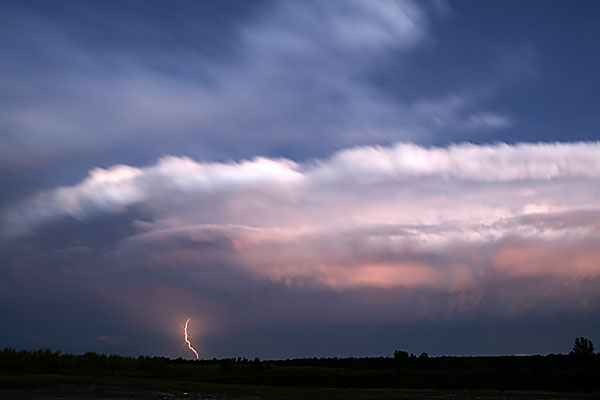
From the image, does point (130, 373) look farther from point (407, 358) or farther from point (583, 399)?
point (407, 358)

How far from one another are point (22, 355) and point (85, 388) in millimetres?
23752

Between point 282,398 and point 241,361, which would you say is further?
point 241,361

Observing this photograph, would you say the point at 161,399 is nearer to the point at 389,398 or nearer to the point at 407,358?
the point at 389,398

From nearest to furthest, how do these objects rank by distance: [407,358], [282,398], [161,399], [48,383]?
1. [161,399]
2. [282,398]
3. [48,383]
4. [407,358]

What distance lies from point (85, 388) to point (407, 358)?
80561 millimetres

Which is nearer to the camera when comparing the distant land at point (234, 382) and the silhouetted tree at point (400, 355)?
the distant land at point (234, 382)

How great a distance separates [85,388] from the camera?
26922 millimetres

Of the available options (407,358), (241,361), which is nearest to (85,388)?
(241,361)

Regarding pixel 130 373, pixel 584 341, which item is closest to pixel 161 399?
pixel 130 373

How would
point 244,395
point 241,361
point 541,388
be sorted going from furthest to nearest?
point 241,361 < point 541,388 < point 244,395

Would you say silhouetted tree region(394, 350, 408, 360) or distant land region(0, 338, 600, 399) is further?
silhouetted tree region(394, 350, 408, 360)

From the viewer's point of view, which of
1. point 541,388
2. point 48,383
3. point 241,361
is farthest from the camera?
point 241,361

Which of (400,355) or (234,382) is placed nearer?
(234,382)

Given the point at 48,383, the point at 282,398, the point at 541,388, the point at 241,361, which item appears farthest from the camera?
the point at 241,361
